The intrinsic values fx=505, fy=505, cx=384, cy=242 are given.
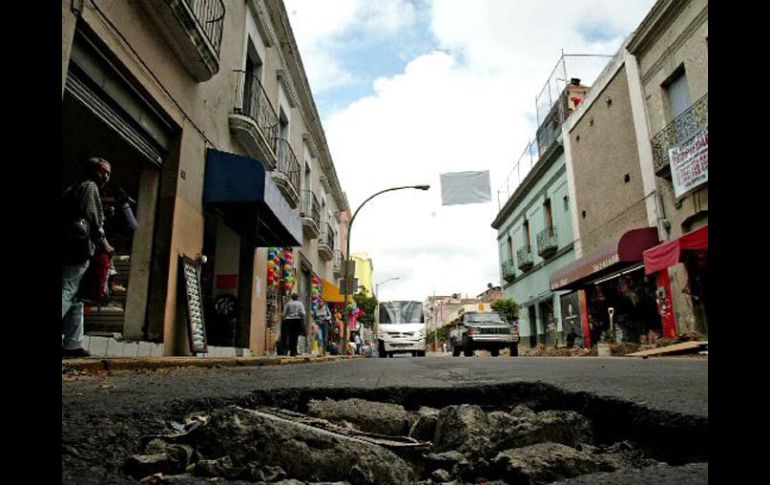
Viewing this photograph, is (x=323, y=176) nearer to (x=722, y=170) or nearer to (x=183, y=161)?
(x=183, y=161)

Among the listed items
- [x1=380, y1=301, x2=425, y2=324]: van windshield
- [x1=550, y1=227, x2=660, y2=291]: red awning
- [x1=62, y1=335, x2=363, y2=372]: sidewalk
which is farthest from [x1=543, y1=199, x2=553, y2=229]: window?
[x1=62, y1=335, x2=363, y2=372]: sidewalk

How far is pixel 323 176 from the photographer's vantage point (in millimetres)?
19406

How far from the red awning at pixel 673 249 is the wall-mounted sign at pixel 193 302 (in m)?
8.98

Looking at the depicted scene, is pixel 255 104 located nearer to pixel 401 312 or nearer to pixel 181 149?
pixel 181 149

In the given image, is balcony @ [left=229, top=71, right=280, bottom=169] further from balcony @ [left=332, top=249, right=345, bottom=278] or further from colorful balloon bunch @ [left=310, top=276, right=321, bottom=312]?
balcony @ [left=332, top=249, right=345, bottom=278]

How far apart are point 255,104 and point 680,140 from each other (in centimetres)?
965

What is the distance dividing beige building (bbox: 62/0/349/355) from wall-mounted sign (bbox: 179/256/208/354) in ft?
0.12

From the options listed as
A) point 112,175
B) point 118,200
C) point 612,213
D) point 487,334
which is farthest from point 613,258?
point 118,200

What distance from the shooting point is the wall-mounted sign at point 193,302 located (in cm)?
670

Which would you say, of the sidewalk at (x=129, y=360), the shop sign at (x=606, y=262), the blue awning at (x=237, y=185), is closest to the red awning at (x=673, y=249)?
the shop sign at (x=606, y=262)

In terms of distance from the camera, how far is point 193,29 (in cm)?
631

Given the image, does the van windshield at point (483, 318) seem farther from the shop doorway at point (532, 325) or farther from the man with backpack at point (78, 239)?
the man with backpack at point (78, 239)

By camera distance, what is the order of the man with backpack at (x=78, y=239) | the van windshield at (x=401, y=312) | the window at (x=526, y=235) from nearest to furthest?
1. the man with backpack at (x=78, y=239)
2. the van windshield at (x=401, y=312)
3. the window at (x=526, y=235)

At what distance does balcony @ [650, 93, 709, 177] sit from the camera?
36.3 ft
